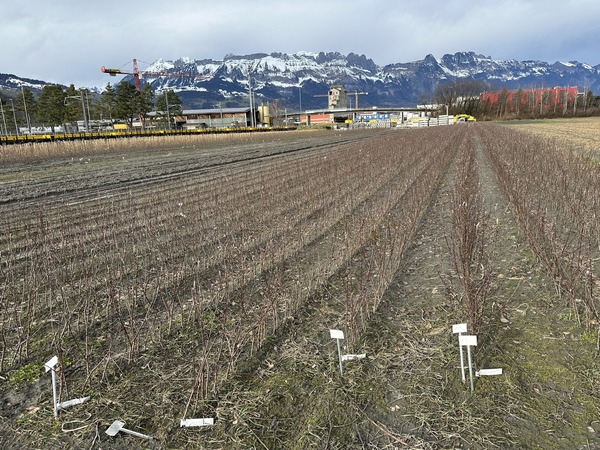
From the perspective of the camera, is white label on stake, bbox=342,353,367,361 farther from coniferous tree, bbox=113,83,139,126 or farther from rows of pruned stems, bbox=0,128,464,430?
coniferous tree, bbox=113,83,139,126

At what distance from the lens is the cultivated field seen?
100 inches

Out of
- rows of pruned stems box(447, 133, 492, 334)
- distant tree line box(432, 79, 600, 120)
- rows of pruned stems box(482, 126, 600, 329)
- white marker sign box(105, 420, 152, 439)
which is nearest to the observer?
white marker sign box(105, 420, 152, 439)

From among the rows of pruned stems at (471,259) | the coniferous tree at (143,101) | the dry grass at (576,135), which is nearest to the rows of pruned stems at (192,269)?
the rows of pruned stems at (471,259)

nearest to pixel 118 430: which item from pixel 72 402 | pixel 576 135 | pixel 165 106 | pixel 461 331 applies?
pixel 72 402

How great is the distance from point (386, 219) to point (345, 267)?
2.35 meters

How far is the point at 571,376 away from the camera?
2.90 metres

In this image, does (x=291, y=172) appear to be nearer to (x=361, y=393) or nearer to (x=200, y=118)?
(x=361, y=393)

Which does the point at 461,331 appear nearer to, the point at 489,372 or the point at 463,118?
the point at 489,372

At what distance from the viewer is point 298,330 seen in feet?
12.3

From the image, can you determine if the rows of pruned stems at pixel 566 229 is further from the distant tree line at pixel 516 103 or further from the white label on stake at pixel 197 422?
the distant tree line at pixel 516 103

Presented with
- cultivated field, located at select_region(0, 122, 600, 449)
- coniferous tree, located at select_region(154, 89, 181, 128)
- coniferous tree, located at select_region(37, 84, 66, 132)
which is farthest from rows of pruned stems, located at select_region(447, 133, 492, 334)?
coniferous tree, located at select_region(154, 89, 181, 128)

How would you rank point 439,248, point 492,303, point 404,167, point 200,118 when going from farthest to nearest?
point 200,118 → point 404,167 → point 439,248 → point 492,303

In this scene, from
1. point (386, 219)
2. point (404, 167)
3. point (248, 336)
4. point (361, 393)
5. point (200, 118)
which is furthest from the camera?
point (200, 118)

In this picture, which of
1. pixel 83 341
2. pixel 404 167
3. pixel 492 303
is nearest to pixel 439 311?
pixel 492 303
